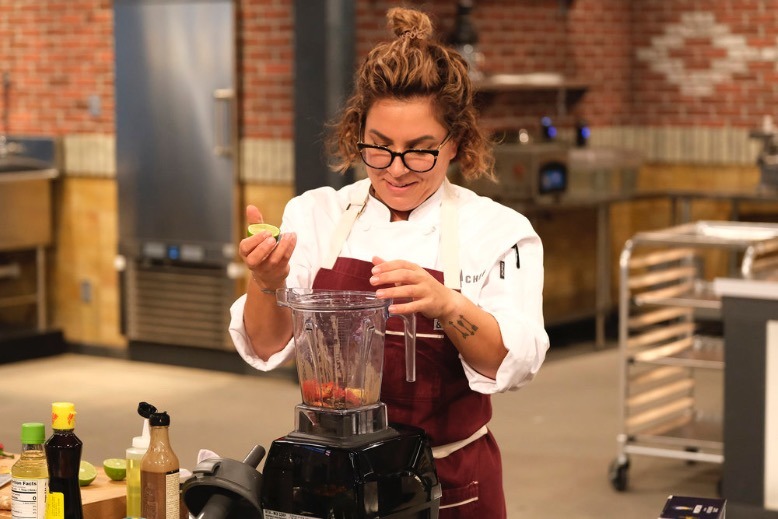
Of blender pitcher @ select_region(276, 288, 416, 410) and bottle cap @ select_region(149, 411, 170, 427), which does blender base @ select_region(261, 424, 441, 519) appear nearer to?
blender pitcher @ select_region(276, 288, 416, 410)

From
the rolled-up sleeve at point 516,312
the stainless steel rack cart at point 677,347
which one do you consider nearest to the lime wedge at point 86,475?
the rolled-up sleeve at point 516,312

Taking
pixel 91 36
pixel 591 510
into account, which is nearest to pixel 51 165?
pixel 91 36

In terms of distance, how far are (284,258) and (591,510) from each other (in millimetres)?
3190

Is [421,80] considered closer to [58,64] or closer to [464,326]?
[464,326]

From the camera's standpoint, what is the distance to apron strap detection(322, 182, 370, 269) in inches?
93.7

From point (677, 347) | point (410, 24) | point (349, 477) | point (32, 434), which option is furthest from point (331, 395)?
point (677, 347)

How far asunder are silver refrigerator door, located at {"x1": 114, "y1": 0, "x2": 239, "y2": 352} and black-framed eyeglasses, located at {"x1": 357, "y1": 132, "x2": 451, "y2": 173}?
15.9 ft

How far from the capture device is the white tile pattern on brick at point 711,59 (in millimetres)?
8758

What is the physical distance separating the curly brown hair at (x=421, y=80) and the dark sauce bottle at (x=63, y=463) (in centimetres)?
72

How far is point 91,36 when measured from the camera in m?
7.64

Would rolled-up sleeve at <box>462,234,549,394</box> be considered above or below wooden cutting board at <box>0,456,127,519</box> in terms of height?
above

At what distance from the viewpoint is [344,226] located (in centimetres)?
239

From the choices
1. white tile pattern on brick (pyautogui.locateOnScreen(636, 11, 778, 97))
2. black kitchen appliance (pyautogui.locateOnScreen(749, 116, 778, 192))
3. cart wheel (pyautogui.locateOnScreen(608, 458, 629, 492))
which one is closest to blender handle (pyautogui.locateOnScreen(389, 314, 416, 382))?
cart wheel (pyautogui.locateOnScreen(608, 458, 629, 492))

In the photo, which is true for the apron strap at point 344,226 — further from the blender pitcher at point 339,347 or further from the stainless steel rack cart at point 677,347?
the stainless steel rack cart at point 677,347
